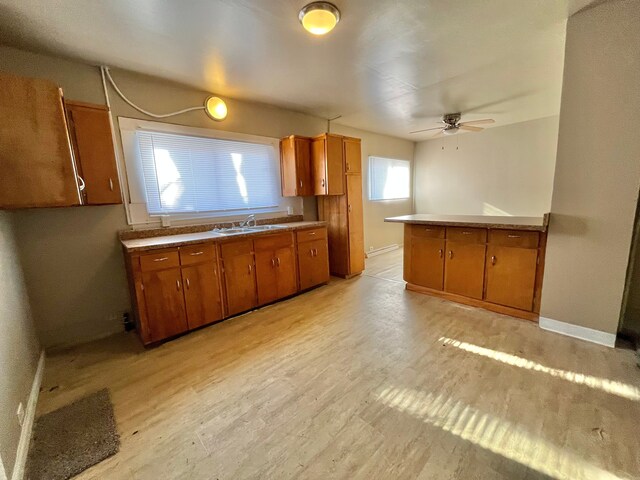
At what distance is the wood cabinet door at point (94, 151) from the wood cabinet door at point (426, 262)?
10.9ft

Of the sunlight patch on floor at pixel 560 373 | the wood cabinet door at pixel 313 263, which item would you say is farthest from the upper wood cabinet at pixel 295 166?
the sunlight patch on floor at pixel 560 373

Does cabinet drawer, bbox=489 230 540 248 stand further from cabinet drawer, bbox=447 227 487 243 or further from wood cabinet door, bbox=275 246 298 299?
wood cabinet door, bbox=275 246 298 299

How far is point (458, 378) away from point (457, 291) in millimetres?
1472

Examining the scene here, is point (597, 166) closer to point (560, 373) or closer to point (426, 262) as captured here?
point (560, 373)

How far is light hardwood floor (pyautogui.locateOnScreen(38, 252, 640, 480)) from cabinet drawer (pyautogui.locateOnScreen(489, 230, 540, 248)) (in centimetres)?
78

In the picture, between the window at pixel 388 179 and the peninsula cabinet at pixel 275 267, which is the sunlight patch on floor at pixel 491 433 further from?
the window at pixel 388 179

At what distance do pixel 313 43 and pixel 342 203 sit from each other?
2187 mm

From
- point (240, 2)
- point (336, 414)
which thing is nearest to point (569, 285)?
point (336, 414)

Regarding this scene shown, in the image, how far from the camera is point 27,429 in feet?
5.06

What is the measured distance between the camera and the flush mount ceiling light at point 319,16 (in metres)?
1.77

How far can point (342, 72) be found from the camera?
2787 millimetres

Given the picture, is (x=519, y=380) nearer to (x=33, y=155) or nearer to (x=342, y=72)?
(x=342, y=72)

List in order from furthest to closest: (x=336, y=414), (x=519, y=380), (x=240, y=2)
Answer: (x=519, y=380)
(x=240, y=2)
(x=336, y=414)

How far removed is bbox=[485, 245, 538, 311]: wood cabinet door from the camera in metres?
2.61
